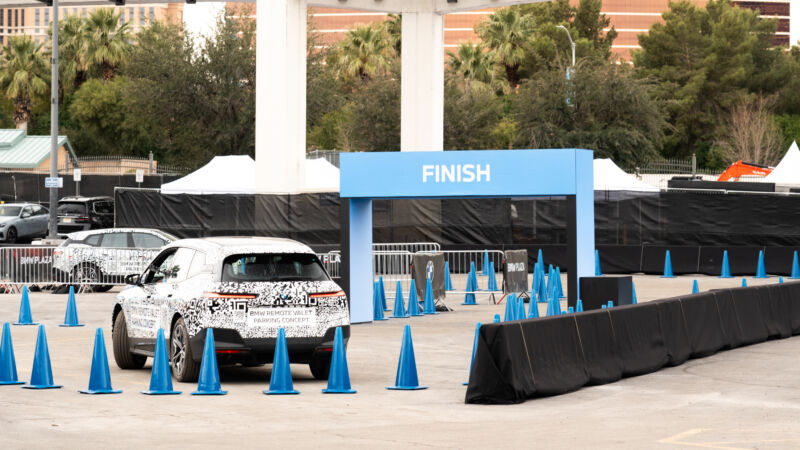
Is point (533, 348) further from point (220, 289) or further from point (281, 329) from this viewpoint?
point (220, 289)

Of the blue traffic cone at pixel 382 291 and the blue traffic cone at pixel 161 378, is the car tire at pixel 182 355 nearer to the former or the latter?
the blue traffic cone at pixel 161 378

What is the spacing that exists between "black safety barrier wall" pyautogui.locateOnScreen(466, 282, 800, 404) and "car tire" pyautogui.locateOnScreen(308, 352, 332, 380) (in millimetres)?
2308

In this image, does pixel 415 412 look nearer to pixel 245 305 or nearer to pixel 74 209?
pixel 245 305

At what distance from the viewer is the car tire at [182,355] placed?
1367cm

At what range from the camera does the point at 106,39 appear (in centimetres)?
8556

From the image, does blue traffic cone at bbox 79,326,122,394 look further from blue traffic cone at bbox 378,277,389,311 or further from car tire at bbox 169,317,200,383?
blue traffic cone at bbox 378,277,389,311

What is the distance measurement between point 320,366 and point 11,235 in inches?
1397

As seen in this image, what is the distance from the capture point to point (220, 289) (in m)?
13.6

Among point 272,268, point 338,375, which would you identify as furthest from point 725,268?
point 338,375

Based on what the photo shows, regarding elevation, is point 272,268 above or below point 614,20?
below

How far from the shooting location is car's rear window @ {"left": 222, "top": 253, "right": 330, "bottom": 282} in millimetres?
13789

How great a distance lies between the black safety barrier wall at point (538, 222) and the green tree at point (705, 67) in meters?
51.9

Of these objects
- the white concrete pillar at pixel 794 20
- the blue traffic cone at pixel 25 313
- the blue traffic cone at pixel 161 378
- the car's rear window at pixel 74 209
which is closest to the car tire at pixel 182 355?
the blue traffic cone at pixel 161 378

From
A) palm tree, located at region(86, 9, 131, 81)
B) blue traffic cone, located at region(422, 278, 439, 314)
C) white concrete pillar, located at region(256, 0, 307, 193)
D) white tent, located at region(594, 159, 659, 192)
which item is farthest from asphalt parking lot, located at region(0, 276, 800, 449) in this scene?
palm tree, located at region(86, 9, 131, 81)
